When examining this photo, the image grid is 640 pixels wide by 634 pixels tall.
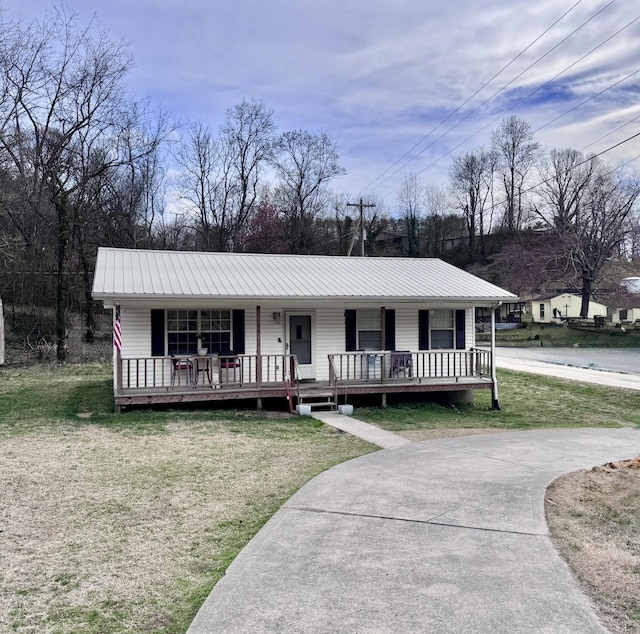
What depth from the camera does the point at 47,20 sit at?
20.8 meters

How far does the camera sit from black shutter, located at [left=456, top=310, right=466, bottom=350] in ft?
46.4

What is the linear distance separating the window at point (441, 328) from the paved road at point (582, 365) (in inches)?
243

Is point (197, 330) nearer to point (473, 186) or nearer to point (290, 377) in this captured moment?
point (290, 377)

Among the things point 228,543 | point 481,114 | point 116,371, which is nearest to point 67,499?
point 228,543

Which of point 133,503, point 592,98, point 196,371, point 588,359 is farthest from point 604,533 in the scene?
point 588,359

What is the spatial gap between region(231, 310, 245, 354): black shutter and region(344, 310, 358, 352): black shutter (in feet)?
8.39

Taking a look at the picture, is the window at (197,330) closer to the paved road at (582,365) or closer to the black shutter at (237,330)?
the black shutter at (237,330)

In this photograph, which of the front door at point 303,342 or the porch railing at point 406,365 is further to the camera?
the front door at point 303,342

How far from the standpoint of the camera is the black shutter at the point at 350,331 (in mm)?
13523

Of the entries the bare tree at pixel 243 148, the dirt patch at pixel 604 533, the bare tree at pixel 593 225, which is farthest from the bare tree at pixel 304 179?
the dirt patch at pixel 604 533

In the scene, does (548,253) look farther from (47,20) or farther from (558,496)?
(558,496)

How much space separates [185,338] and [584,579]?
991 centimetres

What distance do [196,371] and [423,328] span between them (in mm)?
5722

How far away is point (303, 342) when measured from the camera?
13.4m
